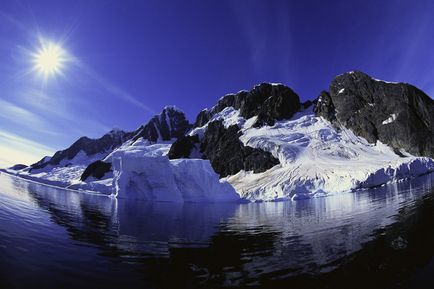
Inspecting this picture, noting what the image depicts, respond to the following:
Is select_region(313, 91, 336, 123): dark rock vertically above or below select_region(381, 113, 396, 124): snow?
above

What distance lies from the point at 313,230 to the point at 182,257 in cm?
1175

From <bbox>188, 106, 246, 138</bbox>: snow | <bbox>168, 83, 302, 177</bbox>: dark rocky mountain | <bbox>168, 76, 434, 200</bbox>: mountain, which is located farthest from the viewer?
<bbox>188, 106, 246, 138</bbox>: snow

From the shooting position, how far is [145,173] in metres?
79.0

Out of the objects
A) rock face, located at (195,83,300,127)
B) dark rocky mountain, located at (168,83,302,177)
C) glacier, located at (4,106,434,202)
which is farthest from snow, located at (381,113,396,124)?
rock face, located at (195,83,300,127)

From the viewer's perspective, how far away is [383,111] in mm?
136500

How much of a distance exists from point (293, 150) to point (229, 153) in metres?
41.1

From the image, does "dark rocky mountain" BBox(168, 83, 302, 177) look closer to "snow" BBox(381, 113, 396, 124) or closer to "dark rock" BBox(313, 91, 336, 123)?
"dark rock" BBox(313, 91, 336, 123)

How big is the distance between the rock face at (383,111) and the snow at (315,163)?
19.5 feet

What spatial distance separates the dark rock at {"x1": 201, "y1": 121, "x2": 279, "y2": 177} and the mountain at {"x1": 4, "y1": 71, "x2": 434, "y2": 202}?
56 cm

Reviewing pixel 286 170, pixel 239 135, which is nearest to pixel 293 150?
pixel 286 170

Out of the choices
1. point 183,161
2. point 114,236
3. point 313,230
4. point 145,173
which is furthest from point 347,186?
point 114,236

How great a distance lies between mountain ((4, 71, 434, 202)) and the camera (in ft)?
262

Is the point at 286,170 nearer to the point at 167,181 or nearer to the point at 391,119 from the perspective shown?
the point at 167,181

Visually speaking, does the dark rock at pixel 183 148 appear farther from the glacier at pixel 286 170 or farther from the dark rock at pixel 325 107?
the dark rock at pixel 325 107
